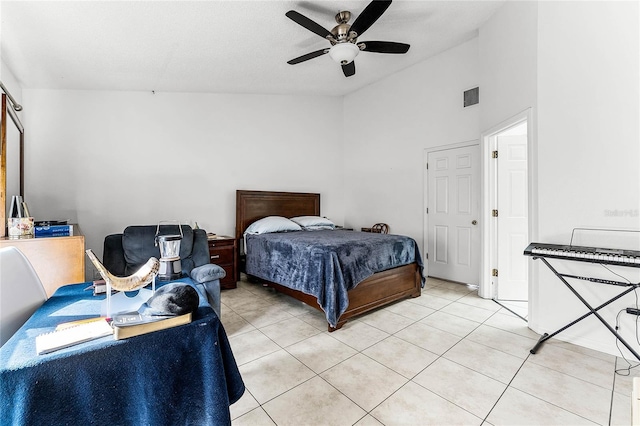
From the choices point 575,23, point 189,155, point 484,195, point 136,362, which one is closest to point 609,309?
point 484,195

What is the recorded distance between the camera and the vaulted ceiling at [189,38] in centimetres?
253

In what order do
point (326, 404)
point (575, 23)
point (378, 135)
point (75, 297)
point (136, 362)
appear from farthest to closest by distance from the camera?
point (378, 135) → point (575, 23) → point (326, 404) → point (75, 297) → point (136, 362)

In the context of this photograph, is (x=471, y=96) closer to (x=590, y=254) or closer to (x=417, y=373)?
(x=590, y=254)

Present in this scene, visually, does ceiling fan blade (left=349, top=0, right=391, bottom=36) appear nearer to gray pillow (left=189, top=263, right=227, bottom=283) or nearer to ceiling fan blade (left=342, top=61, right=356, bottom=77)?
ceiling fan blade (left=342, top=61, right=356, bottom=77)

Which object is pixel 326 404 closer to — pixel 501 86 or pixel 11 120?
pixel 501 86

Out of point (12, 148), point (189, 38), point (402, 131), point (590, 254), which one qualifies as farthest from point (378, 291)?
point (12, 148)

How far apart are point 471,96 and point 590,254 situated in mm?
2646

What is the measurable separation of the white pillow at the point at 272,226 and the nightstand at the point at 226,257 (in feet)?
1.17

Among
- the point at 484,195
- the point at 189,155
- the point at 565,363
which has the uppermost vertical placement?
the point at 189,155

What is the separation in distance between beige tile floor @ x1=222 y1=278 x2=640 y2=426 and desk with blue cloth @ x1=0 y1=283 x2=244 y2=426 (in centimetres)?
67

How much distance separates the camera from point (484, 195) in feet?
11.7

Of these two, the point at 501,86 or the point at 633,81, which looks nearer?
the point at 633,81

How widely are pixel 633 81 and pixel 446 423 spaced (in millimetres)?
2702

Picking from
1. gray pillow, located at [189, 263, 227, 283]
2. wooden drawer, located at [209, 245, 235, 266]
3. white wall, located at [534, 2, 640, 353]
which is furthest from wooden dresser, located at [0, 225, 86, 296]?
Result: white wall, located at [534, 2, 640, 353]
